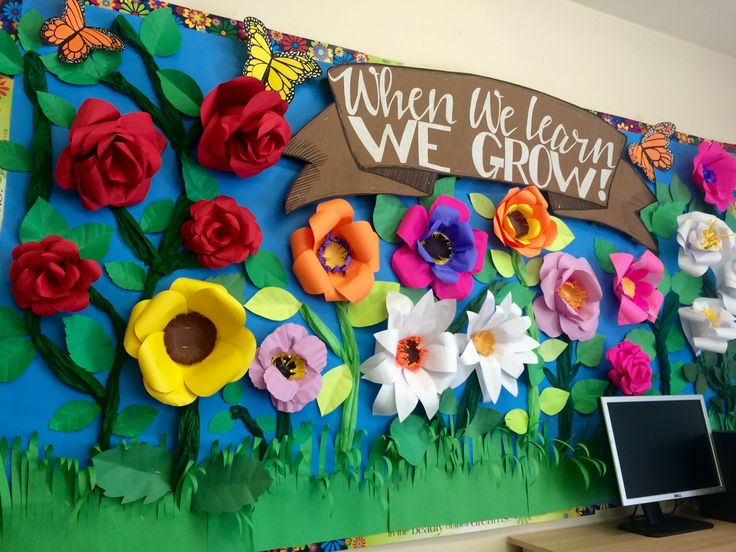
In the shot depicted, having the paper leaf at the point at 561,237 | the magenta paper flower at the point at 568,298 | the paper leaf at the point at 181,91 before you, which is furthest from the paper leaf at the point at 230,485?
the paper leaf at the point at 561,237

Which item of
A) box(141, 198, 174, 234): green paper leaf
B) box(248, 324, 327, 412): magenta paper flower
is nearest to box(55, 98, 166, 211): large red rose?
box(141, 198, 174, 234): green paper leaf

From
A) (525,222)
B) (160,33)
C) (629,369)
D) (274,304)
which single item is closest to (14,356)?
(274,304)

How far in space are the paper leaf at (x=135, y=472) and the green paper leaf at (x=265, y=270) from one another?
0.37 metres

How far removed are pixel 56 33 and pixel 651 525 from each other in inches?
68.3

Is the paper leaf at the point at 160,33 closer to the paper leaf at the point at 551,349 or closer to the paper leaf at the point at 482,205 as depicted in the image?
the paper leaf at the point at 482,205

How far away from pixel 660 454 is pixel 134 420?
1269 mm

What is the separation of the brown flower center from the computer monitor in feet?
3.13

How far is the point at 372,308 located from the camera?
1.34 metres

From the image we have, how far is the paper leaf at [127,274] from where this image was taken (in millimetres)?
1125

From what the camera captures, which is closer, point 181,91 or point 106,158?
point 106,158

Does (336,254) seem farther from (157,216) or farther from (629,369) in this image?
(629,369)

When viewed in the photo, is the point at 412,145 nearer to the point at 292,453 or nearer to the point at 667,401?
the point at 292,453

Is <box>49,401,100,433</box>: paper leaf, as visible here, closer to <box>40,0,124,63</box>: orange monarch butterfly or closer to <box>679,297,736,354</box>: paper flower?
<box>40,0,124,63</box>: orange monarch butterfly

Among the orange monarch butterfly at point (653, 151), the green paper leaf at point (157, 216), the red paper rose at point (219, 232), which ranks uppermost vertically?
the orange monarch butterfly at point (653, 151)
